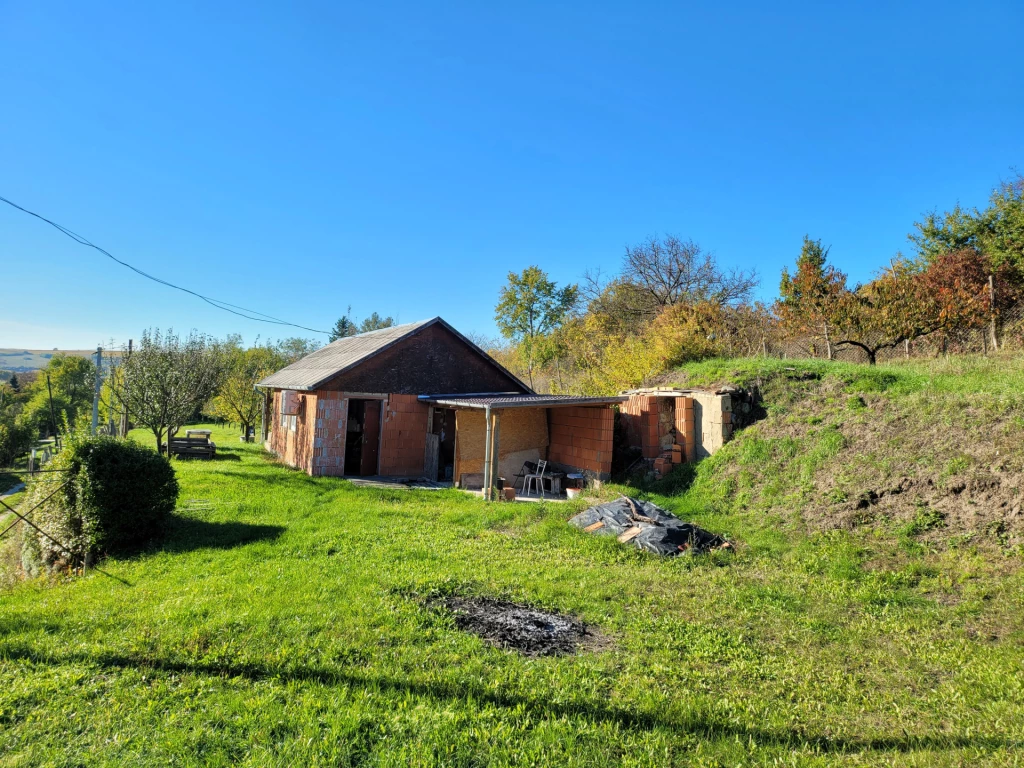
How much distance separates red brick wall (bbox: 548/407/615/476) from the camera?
1285 centimetres

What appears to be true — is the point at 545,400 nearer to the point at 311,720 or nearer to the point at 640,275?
the point at 311,720

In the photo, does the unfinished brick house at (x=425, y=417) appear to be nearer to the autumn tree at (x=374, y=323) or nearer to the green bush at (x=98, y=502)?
the green bush at (x=98, y=502)

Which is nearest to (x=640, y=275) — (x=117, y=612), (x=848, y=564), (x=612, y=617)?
(x=848, y=564)

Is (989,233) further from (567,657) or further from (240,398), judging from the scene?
(240,398)

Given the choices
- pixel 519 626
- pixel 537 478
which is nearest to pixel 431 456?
pixel 537 478

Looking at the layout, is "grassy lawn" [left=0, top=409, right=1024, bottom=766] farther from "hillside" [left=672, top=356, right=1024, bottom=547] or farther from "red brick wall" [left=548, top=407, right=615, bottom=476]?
"red brick wall" [left=548, top=407, right=615, bottom=476]

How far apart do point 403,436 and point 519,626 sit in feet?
36.8

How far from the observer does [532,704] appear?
3691 mm

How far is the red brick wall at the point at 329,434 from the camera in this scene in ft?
48.5

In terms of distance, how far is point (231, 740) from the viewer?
3.24m

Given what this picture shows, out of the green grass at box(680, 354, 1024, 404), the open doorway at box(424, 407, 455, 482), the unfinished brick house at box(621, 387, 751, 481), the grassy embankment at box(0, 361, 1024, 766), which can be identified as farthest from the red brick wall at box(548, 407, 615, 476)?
the grassy embankment at box(0, 361, 1024, 766)

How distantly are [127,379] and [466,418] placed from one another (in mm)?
11844

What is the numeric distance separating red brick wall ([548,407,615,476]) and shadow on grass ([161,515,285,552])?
7.51m

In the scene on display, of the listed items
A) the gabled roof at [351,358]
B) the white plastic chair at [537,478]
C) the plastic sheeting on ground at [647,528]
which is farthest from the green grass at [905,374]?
the gabled roof at [351,358]
